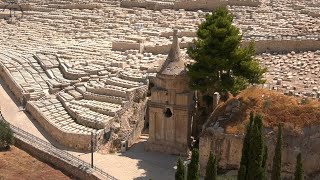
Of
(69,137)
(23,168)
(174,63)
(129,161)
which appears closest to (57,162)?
(23,168)

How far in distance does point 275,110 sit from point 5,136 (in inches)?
555

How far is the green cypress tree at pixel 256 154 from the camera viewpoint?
74.2 ft

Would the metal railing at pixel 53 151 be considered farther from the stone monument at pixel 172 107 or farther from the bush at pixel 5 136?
the stone monument at pixel 172 107

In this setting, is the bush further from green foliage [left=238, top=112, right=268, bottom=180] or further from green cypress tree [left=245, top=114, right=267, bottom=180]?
green cypress tree [left=245, top=114, right=267, bottom=180]

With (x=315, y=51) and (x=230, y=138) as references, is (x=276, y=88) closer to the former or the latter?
(x=230, y=138)

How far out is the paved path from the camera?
2834cm

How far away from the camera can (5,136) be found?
30969mm

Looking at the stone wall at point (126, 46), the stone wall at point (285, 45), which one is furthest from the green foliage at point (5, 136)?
the stone wall at point (285, 45)

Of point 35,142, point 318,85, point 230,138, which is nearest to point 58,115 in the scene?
point 35,142

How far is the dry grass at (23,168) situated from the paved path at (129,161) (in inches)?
62.4

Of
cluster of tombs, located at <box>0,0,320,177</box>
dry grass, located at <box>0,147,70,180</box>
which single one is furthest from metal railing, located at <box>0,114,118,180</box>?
cluster of tombs, located at <box>0,0,320,177</box>

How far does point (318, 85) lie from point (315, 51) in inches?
294

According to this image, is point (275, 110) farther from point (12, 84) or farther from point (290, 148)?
point (12, 84)

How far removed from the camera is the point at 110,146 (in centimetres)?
3195
